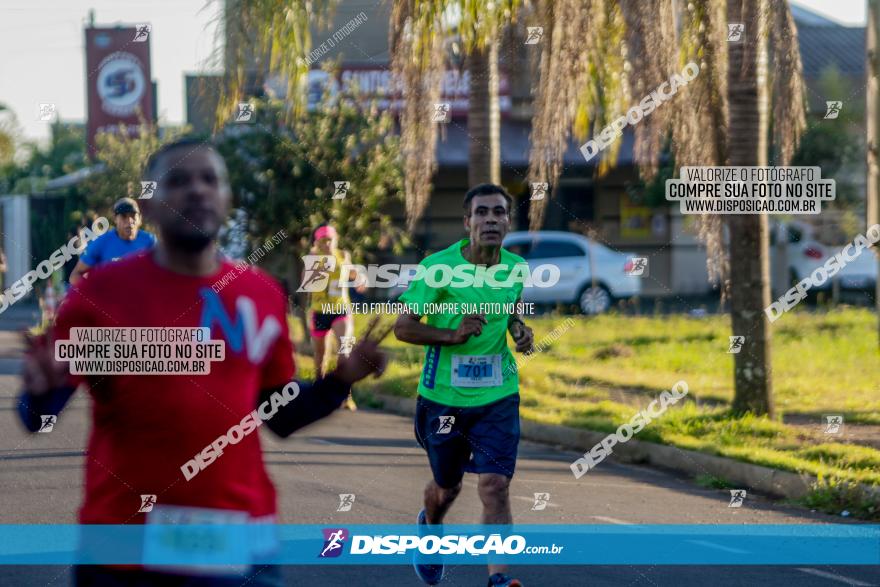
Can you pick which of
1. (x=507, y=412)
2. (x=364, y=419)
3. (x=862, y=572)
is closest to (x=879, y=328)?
(x=364, y=419)

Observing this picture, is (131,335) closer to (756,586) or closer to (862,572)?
(756,586)

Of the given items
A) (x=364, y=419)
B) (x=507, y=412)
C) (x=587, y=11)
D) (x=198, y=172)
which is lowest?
(x=364, y=419)

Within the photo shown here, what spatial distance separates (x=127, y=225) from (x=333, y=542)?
421 centimetres

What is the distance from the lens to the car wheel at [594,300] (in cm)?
2738

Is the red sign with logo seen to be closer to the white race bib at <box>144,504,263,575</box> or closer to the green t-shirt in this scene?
the green t-shirt

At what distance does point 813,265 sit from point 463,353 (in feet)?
78.2

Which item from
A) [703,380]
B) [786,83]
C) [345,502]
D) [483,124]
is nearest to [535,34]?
[786,83]

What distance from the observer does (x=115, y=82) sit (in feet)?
87.0

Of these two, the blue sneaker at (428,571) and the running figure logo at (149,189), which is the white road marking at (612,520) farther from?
the running figure logo at (149,189)

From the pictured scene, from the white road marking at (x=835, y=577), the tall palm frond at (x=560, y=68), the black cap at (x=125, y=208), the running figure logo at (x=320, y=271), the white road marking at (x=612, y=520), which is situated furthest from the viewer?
the running figure logo at (x=320, y=271)

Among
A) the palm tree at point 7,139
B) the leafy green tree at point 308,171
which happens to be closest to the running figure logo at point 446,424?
the leafy green tree at point 308,171

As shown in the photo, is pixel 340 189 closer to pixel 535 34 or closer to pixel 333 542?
pixel 535 34

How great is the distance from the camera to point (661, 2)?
11.0 m

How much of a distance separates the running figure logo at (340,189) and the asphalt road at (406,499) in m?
6.58
